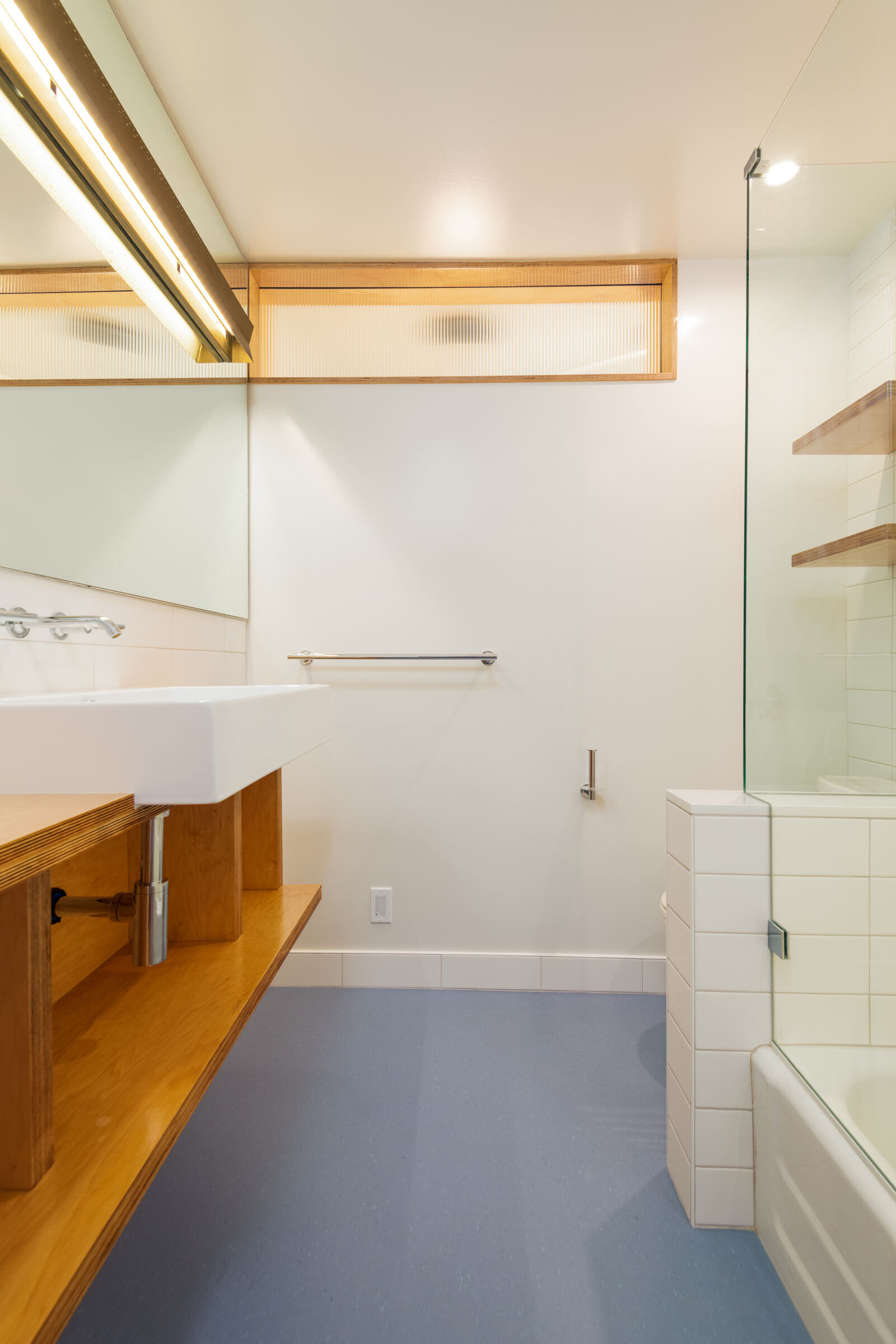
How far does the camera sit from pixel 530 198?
182 cm

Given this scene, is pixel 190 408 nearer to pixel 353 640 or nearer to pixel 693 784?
pixel 353 640

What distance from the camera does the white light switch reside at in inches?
83.0

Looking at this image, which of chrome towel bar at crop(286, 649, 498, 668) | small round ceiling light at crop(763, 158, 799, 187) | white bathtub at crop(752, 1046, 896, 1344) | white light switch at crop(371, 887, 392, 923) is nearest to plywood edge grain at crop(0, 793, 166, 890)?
white bathtub at crop(752, 1046, 896, 1344)

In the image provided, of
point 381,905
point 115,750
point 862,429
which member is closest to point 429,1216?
point 381,905

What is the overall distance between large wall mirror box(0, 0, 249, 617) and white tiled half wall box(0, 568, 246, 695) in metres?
0.04

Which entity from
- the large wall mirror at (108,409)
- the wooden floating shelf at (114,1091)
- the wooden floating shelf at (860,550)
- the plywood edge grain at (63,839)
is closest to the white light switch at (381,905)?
the wooden floating shelf at (114,1091)

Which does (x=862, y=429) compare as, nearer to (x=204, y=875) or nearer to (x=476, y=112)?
(x=476, y=112)

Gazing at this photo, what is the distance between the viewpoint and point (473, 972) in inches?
82.1

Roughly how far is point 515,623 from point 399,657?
1.30 ft

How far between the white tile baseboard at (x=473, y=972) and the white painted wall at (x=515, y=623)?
0.13 ft

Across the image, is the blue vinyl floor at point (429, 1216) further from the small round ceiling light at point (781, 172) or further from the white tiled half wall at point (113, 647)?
the small round ceiling light at point (781, 172)

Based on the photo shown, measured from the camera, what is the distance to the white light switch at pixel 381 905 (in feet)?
6.92

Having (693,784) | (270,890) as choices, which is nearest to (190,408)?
(270,890)

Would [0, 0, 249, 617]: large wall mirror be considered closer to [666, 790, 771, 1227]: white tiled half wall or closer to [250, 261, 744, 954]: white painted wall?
[250, 261, 744, 954]: white painted wall
